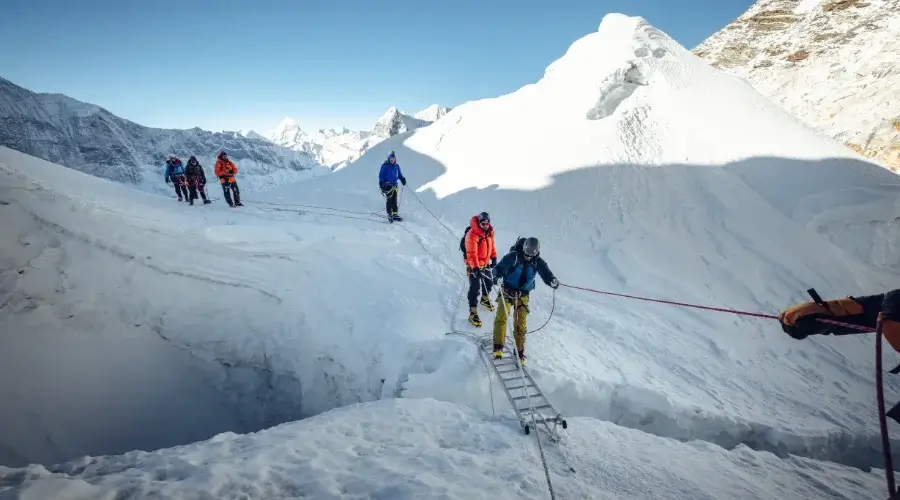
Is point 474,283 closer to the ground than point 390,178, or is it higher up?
closer to the ground

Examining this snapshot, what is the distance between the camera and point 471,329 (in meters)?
7.70

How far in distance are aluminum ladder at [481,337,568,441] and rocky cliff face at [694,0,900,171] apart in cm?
2935

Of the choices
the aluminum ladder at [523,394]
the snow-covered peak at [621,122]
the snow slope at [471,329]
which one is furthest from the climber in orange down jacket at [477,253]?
the snow-covered peak at [621,122]

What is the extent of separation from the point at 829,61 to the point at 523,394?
Answer: 39.5 m

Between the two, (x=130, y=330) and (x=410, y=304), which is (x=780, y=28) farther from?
(x=130, y=330)

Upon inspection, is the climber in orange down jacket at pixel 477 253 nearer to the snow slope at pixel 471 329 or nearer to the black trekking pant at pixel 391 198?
the snow slope at pixel 471 329

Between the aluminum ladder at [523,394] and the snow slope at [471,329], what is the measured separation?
10.1 inches

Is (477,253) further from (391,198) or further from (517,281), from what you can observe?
(391,198)

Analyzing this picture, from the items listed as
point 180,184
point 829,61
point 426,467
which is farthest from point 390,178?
point 829,61

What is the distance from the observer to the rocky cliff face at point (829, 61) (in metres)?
23.8

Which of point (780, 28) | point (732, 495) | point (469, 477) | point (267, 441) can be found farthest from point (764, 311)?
point (780, 28)

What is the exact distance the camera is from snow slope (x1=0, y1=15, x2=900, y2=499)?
14.5ft

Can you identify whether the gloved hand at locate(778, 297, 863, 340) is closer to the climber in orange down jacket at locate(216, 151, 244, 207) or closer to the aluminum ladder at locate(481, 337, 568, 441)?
the aluminum ladder at locate(481, 337, 568, 441)

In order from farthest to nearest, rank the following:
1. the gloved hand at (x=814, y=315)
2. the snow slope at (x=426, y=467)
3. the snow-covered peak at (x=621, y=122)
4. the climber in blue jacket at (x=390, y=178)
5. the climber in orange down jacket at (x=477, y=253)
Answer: the snow-covered peak at (x=621, y=122) < the climber in blue jacket at (x=390, y=178) < the climber in orange down jacket at (x=477, y=253) < the gloved hand at (x=814, y=315) < the snow slope at (x=426, y=467)
